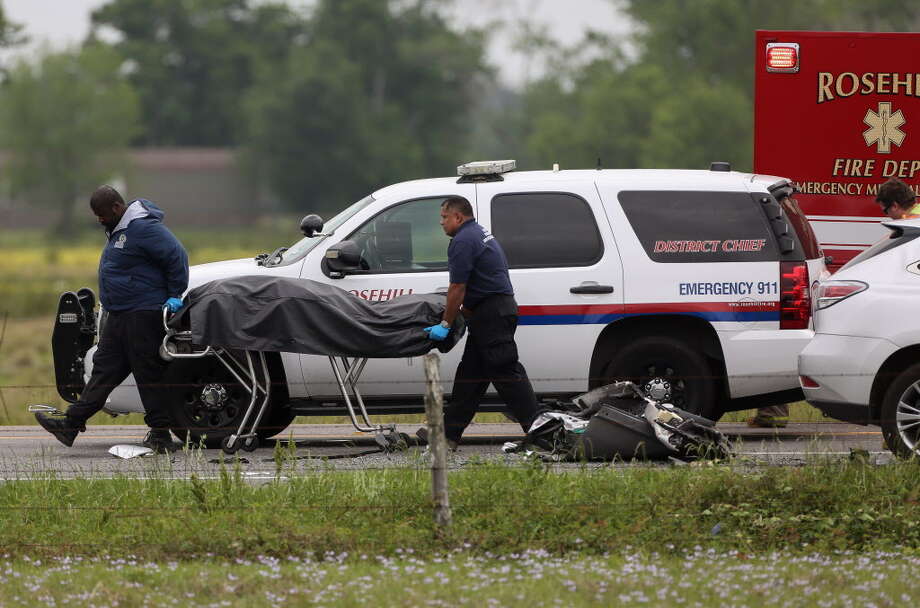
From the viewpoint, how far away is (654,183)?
11.5 meters

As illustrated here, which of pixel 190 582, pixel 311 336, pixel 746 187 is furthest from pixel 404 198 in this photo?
pixel 190 582

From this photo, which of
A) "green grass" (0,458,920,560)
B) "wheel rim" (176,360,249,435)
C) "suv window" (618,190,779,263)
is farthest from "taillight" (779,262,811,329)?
"wheel rim" (176,360,249,435)

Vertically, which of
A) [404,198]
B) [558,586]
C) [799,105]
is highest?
[799,105]

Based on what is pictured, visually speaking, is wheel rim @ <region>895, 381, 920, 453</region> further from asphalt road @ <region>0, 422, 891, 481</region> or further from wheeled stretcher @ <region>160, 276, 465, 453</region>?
wheeled stretcher @ <region>160, 276, 465, 453</region>

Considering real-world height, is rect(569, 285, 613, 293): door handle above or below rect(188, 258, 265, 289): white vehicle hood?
below

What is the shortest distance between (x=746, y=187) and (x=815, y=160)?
2.17 metres

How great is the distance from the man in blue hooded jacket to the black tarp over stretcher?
57 cm

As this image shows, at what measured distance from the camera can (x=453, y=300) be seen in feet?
34.3

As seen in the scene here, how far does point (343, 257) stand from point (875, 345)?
12.3ft

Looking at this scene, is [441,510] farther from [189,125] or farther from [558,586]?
[189,125]

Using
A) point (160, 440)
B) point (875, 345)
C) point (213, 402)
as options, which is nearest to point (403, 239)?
point (213, 402)

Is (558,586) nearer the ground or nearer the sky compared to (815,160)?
nearer the ground

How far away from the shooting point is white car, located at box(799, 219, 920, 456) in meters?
9.80

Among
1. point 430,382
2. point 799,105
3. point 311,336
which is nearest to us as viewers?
point 430,382
